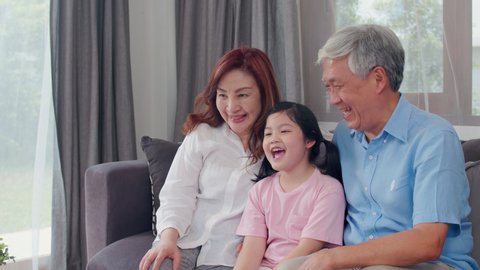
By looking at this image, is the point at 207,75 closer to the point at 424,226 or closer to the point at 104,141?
the point at 104,141

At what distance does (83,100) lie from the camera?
2875 millimetres

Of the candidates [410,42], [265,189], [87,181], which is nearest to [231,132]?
[265,189]

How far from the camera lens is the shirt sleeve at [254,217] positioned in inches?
65.7

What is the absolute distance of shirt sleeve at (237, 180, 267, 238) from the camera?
1670mm

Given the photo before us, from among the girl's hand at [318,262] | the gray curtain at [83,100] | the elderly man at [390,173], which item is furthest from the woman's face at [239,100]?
the gray curtain at [83,100]

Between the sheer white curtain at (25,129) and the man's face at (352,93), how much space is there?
1.76 metres

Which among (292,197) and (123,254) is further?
(123,254)

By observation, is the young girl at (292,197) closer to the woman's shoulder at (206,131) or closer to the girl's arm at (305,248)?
the girl's arm at (305,248)

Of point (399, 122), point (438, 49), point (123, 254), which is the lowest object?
point (123, 254)

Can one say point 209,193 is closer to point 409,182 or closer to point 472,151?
point 409,182

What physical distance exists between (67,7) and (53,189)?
35.7 inches

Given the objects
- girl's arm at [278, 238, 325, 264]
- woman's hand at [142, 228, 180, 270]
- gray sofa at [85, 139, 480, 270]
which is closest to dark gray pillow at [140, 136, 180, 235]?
gray sofa at [85, 139, 480, 270]

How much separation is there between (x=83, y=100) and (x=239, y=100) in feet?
4.29

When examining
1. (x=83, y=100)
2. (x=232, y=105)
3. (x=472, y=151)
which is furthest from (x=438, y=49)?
(x=83, y=100)
